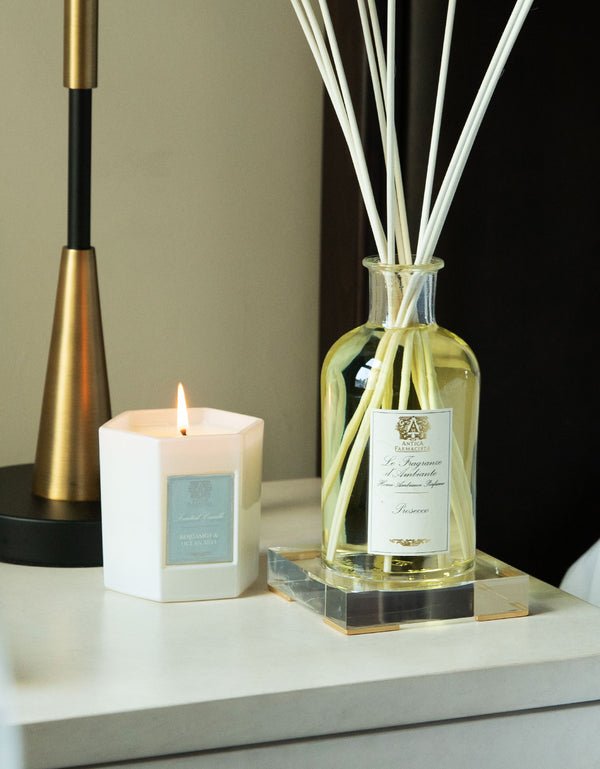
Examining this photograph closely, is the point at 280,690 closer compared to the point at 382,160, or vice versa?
the point at 280,690

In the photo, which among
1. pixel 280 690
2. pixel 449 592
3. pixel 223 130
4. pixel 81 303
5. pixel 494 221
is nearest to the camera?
pixel 280 690

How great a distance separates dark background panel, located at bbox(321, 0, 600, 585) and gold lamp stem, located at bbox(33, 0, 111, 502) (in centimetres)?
27

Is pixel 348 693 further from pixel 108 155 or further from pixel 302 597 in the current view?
pixel 108 155

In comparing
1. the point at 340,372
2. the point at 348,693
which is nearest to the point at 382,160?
the point at 340,372

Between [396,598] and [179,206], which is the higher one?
[179,206]

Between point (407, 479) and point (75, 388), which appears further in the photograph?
point (75, 388)

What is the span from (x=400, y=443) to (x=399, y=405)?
0.08 ft

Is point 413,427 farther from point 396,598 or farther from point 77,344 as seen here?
point 77,344

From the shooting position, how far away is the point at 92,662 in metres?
0.57

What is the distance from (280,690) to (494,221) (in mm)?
523

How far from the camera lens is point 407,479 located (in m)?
0.62

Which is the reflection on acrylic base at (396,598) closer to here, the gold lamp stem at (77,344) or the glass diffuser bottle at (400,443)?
the glass diffuser bottle at (400,443)

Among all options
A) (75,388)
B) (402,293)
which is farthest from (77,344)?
(402,293)

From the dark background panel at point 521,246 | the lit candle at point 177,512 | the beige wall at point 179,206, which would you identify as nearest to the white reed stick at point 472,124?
the lit candle at point 177,512
